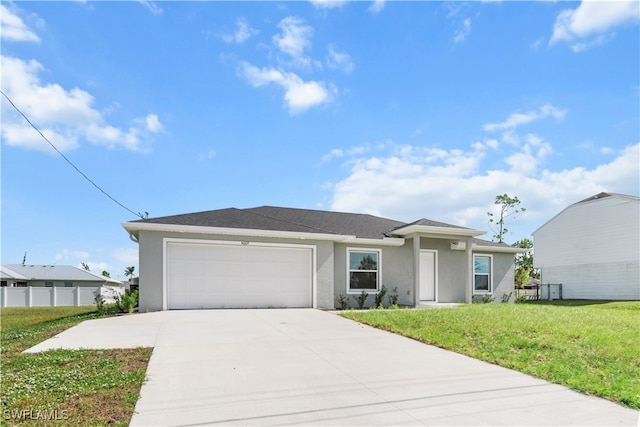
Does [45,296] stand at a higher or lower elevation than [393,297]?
lower

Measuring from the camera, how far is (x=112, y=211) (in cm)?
1716

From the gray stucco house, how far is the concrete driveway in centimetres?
422

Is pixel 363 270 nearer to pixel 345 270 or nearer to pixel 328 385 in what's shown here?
pixel 345 270

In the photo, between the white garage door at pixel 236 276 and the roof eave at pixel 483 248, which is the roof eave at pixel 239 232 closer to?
the white garage door at pixel 236 276

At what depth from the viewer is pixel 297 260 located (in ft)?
46.6

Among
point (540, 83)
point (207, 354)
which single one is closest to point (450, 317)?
point (207, 354)

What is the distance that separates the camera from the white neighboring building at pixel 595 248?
22.8 meters

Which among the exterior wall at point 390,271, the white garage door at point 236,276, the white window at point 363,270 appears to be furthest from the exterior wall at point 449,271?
the white garage door at point 236,276

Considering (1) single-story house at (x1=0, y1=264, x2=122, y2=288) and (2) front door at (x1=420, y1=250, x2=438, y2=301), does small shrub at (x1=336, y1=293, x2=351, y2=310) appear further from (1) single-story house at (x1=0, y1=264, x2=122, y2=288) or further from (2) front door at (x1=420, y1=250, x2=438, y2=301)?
(1) single-story house at (x1=0, y1=264, x2=122, y2=288)

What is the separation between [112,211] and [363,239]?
34.6 feet

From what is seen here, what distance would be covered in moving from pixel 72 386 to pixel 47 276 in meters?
35.8

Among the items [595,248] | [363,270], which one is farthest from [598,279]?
[363,270]

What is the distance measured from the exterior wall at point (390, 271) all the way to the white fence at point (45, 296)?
1649cm

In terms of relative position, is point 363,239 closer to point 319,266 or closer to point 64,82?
point 319,266
